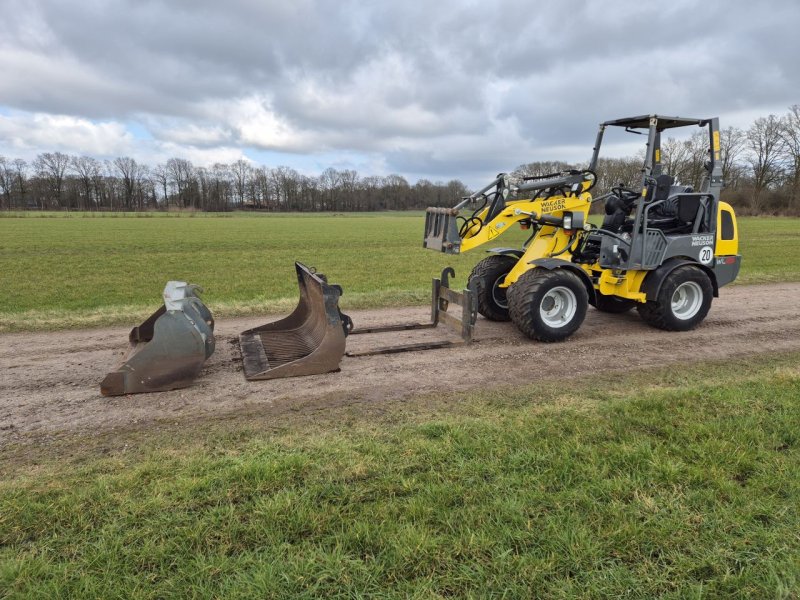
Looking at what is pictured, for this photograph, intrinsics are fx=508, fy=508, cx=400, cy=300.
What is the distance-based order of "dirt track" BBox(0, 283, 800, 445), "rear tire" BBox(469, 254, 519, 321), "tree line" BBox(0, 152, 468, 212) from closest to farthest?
"dirt track" BBox(0, 283, 800, 445) < "rear tire" BBox(469, 254, 519, 321) < "tree line" BBox(0, 152, 468, 212)

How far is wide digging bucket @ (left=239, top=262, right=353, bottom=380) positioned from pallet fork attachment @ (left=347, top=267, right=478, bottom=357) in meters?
0.57

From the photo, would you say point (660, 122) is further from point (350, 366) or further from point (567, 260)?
point (350, 366)

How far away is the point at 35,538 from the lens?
112 inches

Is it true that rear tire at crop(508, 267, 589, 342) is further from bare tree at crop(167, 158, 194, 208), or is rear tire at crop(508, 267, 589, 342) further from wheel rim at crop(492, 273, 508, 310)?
bare tree at crop(167, 158, 194, 208)

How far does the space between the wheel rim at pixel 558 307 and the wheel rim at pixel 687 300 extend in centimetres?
177

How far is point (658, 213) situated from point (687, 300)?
1.37m

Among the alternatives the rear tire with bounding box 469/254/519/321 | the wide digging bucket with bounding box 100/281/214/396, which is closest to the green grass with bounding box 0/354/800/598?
the wide digging bucket with bounding box 100/281/214/396

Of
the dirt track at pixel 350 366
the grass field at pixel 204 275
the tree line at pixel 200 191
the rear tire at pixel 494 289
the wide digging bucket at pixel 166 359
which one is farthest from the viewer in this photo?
the tree line at pixel 200 191

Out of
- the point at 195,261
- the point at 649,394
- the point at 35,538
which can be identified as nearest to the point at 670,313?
the point at 649,394

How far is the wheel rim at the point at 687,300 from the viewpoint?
7469 mm

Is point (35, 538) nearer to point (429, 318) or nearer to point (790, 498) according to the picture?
point (790, 498)

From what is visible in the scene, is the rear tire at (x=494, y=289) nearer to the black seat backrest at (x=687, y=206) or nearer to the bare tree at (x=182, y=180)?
the black seat backrest at (x=687, y=206)

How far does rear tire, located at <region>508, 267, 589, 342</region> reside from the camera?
6.55 m

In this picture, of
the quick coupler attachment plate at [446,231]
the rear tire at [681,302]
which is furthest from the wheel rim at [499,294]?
the rear tire at [681,302]
